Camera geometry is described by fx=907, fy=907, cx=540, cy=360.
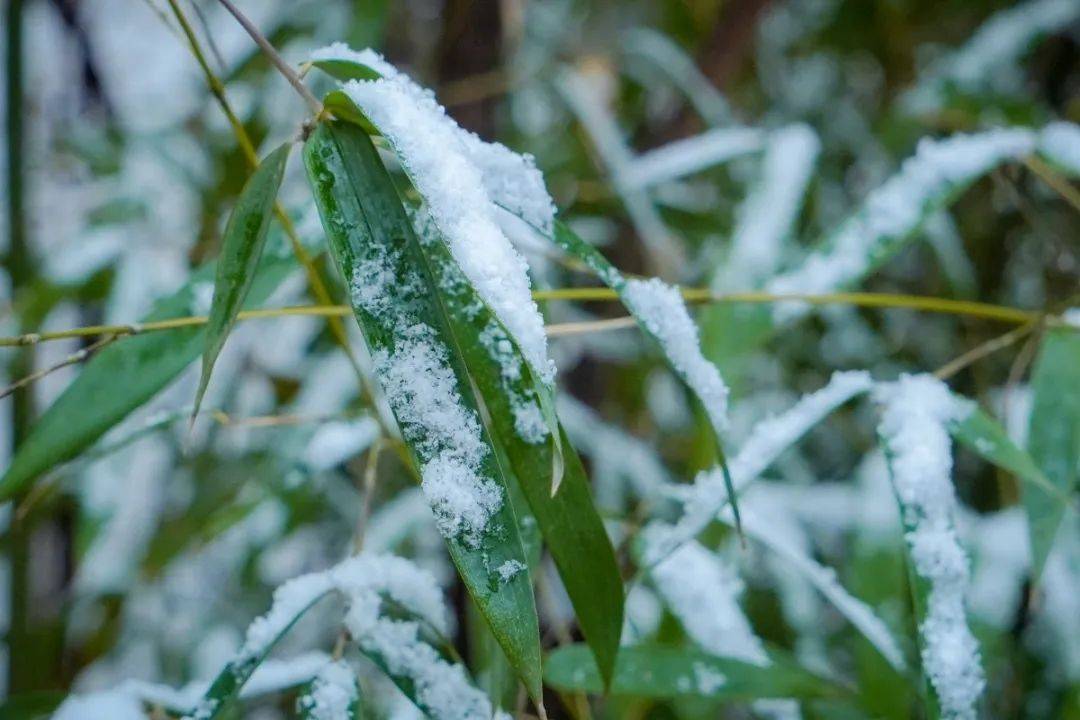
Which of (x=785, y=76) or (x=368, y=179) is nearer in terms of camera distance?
(x=368, y=179)

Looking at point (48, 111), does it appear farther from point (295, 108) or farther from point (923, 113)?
point (923, 113)

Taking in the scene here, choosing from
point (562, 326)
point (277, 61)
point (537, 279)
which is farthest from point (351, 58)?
point (537, 279)

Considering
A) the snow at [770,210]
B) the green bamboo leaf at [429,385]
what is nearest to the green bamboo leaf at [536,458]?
the green bamboo leaf at [429,385]

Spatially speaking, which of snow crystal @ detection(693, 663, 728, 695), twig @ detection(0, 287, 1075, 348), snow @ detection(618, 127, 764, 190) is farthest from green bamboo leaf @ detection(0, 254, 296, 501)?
snow @ detection(618, 127, 764, 190)

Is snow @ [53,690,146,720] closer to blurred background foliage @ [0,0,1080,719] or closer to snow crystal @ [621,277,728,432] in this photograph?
blurred background foliage @ [0,0,1080,719]

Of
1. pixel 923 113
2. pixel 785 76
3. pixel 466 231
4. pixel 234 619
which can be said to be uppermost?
pixel 785 76

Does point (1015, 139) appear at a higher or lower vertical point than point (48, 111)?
lower

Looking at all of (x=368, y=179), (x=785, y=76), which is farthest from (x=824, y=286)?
(x=785, y=76)
